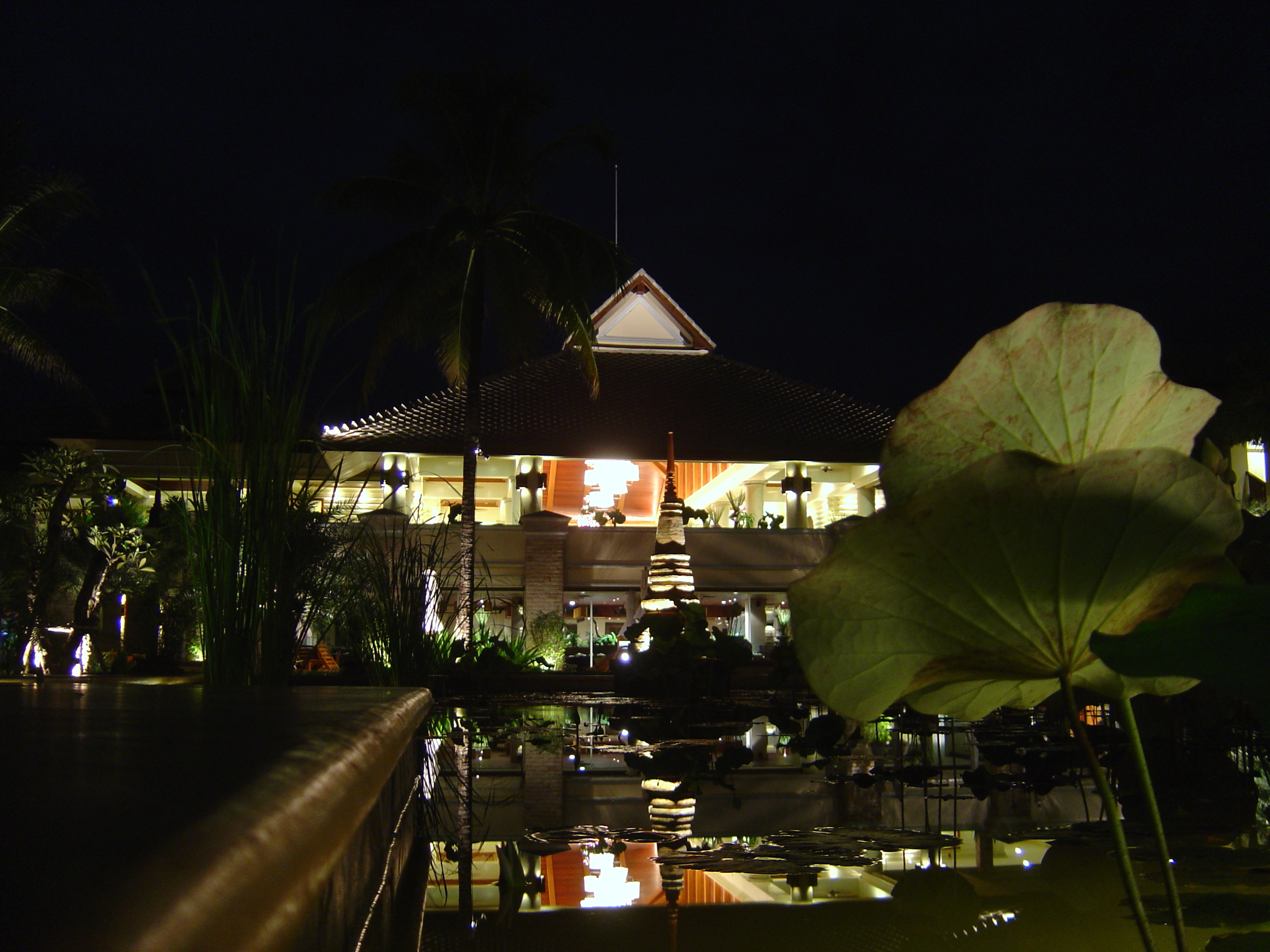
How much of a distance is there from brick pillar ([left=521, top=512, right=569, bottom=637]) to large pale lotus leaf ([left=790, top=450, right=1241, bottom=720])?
18030 mm

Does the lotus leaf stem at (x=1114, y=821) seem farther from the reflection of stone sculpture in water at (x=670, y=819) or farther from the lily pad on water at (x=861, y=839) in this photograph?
the lily pad on water at (x=861, y=839)

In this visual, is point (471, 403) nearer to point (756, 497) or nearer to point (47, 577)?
point (47, 577)

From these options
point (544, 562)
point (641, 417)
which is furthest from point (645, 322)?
point (544, 562)

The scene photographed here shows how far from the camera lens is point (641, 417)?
21.9 metres

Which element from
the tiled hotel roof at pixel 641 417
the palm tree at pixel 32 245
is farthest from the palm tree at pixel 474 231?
the palm tree at pixel 32 245

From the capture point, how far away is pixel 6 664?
12.1 m

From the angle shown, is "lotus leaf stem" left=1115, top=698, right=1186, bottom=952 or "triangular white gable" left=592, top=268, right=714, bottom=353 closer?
"lotus leaf stem" left=1115, top=698, right=1186, bottom=952

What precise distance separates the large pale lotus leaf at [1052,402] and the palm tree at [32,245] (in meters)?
18.7

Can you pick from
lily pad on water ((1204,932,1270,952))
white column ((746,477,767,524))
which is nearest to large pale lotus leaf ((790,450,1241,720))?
lily pad on water ((1204,932,1270,952))

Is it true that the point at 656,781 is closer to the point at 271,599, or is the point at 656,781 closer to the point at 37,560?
the point at 271,599

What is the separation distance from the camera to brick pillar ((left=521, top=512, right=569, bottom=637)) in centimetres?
1888

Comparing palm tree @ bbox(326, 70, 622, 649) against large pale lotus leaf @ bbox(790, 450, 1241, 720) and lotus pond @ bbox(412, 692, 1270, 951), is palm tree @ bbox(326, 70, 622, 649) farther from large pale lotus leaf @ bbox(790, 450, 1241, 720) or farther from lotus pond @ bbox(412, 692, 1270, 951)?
large pale lotus leaf @ bbox(790, 450, 1241, 720)

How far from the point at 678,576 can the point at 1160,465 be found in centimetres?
1334

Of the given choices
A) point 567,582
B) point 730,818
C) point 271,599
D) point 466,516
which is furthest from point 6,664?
point 730,818
